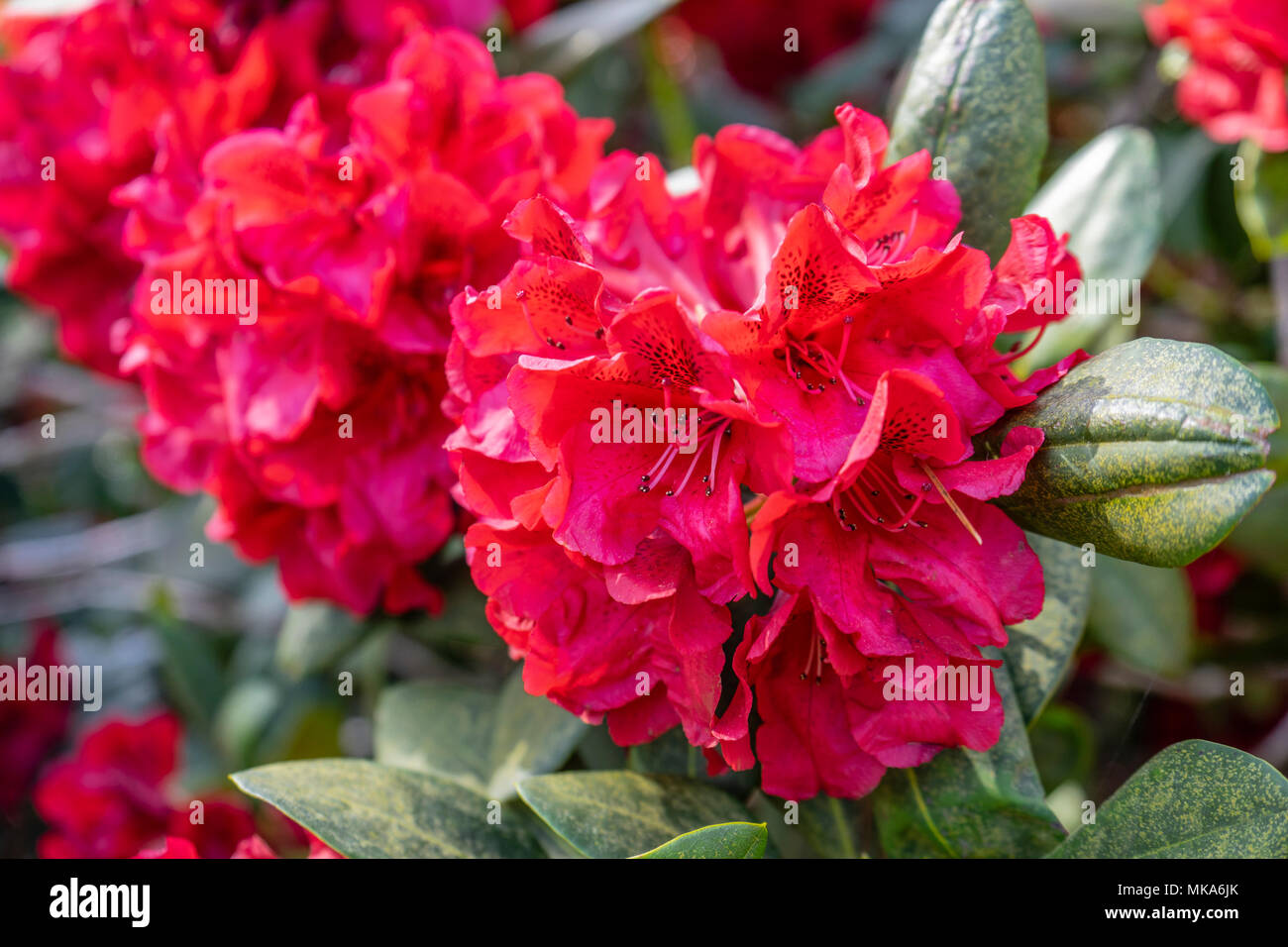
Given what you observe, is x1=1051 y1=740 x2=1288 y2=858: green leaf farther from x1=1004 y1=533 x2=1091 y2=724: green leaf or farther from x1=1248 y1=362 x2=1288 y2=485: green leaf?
x1=1248 y1=362 x2=1288 y2=485: green leaf

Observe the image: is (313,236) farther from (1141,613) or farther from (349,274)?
(1141,613)

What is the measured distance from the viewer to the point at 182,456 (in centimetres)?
102

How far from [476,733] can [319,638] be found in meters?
0.24

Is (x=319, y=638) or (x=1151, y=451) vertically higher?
(x=1151, y=451)

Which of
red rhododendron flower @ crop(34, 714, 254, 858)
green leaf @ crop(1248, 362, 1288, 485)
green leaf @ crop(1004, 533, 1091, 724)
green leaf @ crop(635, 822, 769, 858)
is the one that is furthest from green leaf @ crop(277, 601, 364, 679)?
green leaf @ crop(1248, 362, 1288, 485)

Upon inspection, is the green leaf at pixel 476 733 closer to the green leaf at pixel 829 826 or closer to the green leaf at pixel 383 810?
the green leaf at pixel 383 810

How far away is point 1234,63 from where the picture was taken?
42.2 inches

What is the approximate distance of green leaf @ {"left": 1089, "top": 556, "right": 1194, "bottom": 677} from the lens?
107cm

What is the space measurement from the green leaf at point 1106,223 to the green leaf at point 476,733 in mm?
567

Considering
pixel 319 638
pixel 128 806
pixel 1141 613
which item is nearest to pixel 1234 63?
pixel 1141 613

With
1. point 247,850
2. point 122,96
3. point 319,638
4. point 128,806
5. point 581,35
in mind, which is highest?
point 581,35

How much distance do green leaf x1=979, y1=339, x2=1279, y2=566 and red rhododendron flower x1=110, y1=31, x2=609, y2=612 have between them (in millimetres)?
447

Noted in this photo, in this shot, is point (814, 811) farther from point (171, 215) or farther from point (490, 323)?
point (171, 215)
